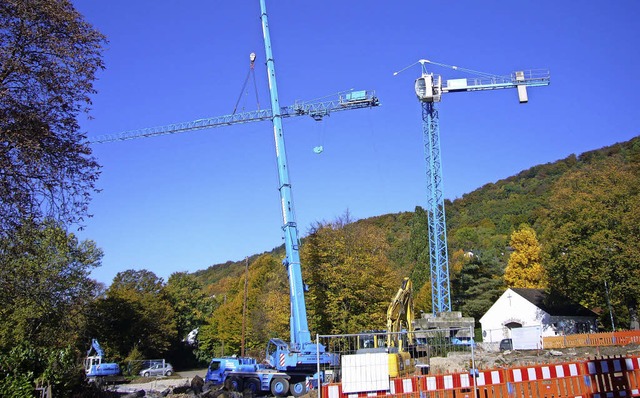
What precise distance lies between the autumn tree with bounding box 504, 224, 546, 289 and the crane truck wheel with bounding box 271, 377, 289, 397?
137 feet

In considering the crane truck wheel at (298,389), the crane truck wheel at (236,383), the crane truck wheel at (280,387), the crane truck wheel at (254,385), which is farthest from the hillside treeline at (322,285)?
the crane truck wheel at (298,389)

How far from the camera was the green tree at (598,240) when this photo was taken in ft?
115

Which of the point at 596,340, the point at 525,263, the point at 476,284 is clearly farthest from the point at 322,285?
the point at 525,263

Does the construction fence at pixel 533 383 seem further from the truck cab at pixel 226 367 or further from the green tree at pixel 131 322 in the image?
the green tree at pixel 131 322

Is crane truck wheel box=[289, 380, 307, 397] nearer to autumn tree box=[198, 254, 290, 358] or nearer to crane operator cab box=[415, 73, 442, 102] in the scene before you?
autumn tree box=[198, 254, 290, 358]

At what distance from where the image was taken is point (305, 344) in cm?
2491

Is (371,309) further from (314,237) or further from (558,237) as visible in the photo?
(558,237)

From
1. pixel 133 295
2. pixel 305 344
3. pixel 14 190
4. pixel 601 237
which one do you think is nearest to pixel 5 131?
pixel 14 190

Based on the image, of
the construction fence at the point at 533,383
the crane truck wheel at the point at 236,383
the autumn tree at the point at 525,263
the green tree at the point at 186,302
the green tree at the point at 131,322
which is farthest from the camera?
the green tree at the point at 186,302

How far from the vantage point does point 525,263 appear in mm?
58812

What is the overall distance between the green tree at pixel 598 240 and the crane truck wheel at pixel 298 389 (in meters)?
23.8

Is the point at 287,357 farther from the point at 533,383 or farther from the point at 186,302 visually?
the point at 186,302

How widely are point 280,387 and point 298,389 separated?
898 mm

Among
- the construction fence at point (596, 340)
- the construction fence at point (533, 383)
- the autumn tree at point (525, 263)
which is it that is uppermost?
the autumn tree at point (525, 263)
